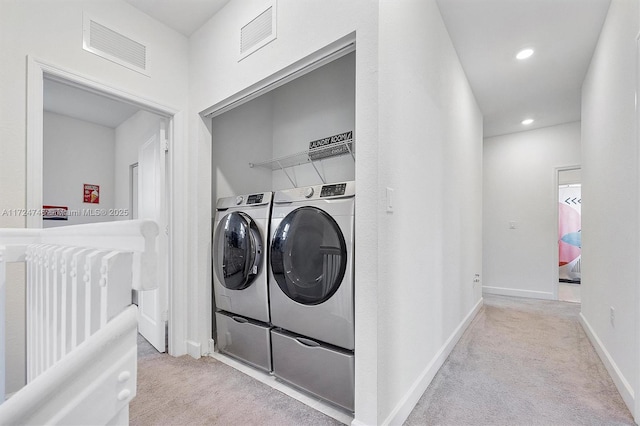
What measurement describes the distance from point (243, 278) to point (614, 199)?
256cm

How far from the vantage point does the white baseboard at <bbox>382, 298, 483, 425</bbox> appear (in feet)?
4.82

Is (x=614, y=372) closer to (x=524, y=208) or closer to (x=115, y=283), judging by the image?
(x=115, y=283)

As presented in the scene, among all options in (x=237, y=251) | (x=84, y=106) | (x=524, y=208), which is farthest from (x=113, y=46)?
(x=524, y=208)

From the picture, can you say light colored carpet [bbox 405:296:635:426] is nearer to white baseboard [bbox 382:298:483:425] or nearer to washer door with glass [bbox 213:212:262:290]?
white baseboard [bbox 382:298:483:425]

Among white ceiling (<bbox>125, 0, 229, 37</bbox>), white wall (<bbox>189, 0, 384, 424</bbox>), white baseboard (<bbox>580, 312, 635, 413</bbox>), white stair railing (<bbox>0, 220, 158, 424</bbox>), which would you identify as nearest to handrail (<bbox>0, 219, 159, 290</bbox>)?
white stair railing (<bbox>0, 220, 158, 424</bbox>)

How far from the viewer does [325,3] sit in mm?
1545

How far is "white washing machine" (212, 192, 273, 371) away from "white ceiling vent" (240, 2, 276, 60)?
95 cm

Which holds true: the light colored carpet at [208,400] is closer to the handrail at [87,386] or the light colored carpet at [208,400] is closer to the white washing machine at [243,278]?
the white washing machine at [243,278]

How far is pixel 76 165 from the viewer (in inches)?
147

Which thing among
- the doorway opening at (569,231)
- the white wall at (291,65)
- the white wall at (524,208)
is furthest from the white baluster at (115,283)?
the doorway opening at (569,231)

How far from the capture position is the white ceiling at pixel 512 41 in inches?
84.9

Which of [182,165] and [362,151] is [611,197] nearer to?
[362,151]

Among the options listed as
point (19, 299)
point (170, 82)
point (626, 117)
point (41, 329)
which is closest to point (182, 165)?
point (170, 82)

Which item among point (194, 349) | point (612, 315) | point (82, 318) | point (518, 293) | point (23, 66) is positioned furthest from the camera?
point (518, 293)
